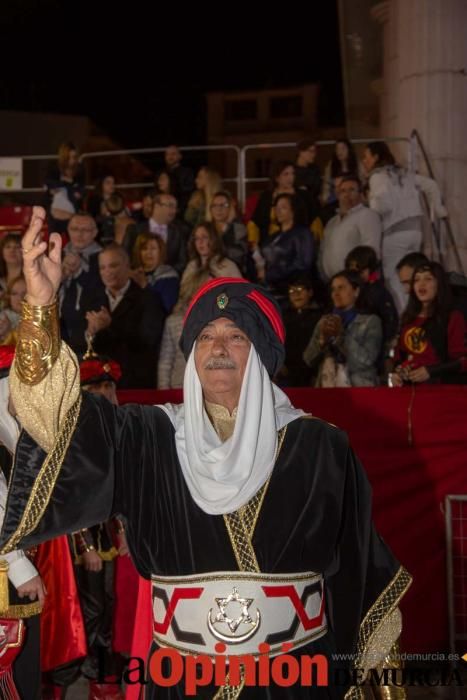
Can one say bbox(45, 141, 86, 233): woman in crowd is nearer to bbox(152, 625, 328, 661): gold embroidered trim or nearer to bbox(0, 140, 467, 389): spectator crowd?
bbox(0, 140, 467, 389): spectator crowd

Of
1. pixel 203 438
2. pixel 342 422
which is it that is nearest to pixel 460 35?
pixel 342 422

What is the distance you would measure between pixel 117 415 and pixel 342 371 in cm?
418

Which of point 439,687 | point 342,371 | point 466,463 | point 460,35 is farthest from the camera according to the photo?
point 460,35

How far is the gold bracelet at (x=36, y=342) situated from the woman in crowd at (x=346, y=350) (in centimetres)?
447

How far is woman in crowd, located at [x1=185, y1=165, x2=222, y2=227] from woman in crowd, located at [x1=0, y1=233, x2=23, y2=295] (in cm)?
169

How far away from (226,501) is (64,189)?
7.58 m

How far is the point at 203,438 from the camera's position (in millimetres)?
3010

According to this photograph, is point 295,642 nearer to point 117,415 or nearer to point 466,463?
point 117,415

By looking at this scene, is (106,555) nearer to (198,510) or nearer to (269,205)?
(198,510)

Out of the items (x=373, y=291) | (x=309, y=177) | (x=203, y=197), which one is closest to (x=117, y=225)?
(x=203, y=197)

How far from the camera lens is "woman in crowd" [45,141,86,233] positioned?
Result: 9812 mm

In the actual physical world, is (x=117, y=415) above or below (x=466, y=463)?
above

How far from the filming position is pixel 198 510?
298cm

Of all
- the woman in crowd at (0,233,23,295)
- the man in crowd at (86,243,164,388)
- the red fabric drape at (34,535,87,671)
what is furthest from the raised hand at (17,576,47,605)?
the woman in crowd at (0,233,23,295)
